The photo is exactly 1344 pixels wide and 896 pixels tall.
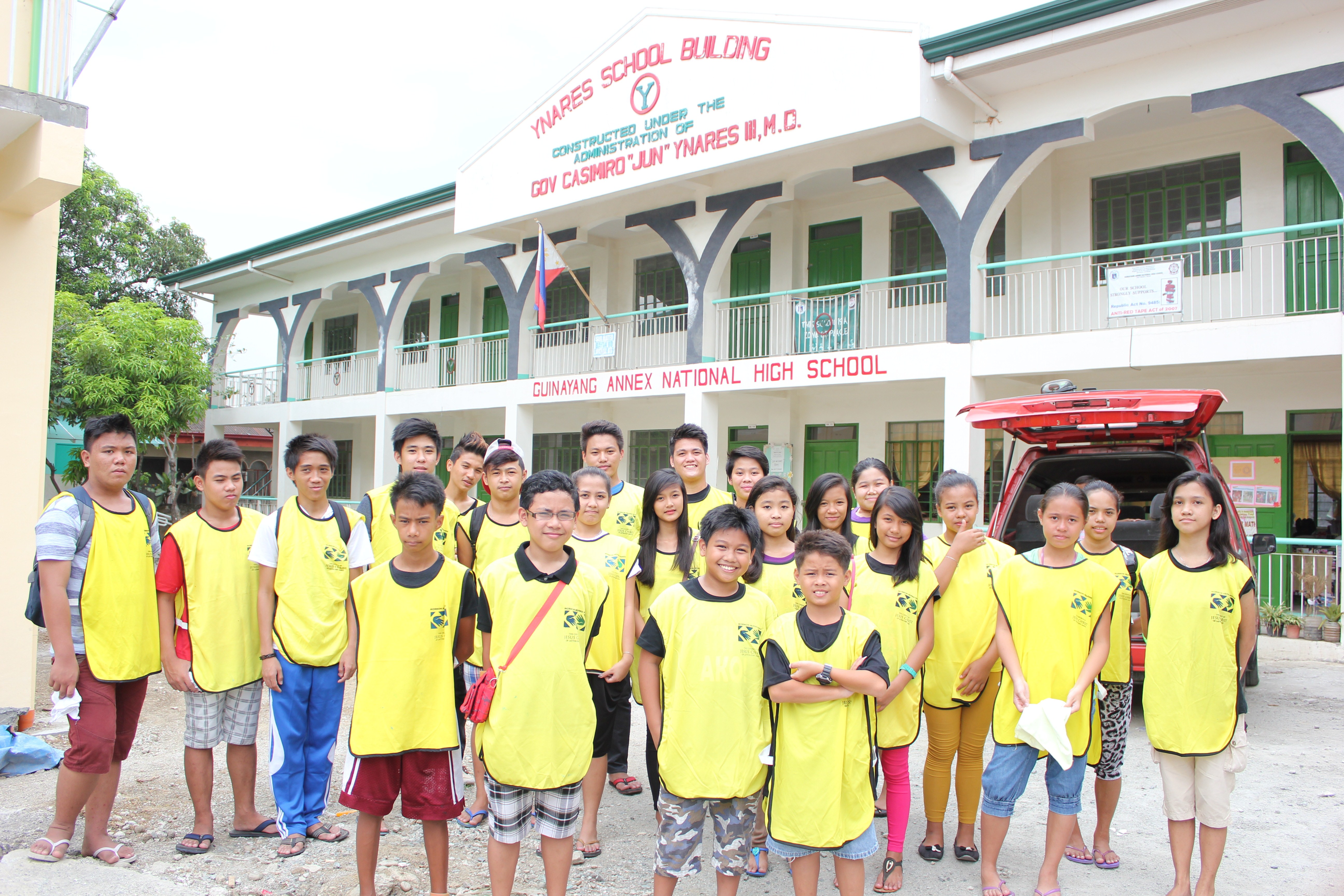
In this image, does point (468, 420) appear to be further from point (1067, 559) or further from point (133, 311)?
point (1067, 559)

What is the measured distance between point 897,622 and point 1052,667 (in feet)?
1.84

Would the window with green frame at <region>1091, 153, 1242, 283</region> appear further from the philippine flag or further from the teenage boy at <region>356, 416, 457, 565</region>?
the teenage boy at <region>356, 416, 457, 565</region>

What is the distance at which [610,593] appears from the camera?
12.1ft

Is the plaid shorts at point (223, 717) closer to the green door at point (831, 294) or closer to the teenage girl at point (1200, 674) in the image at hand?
the teenage girl at point (1200, 674)

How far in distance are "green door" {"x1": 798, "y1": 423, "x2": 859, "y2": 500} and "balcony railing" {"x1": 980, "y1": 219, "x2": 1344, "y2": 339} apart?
271 cm

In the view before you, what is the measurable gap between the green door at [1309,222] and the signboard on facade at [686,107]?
4.29m

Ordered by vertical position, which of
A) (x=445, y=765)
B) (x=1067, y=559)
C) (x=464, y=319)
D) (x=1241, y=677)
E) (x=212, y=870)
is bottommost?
(x=212, y=870)

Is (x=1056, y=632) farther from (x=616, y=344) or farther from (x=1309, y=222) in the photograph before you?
(x=616, y=344)

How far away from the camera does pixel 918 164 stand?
1082cm

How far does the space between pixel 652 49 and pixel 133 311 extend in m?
10.6

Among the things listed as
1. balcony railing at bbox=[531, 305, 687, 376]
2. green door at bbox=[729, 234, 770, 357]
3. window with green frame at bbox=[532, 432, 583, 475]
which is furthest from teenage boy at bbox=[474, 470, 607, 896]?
window with green frame at bbox=[532, 432, 583, 475]

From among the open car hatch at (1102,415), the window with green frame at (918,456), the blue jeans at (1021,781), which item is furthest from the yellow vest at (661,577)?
the window with green frame at (918,456)

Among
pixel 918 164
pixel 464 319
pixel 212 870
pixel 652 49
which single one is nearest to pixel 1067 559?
pixel 212 870

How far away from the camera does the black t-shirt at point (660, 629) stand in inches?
119
